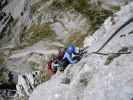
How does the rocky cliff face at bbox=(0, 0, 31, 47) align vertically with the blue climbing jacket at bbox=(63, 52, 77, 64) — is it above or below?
below

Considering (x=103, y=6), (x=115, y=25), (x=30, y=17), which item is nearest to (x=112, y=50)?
(x=115, y=25)

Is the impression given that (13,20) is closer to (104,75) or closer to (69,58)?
(69,58)

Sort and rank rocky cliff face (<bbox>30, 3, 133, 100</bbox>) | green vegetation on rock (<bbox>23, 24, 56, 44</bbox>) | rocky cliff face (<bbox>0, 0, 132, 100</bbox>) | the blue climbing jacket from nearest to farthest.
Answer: rocky cliff face (<bbox>30, 3, 133, 100</bbox>) < the blue climbing jacket < rocky cliff face (<bbox>0, 0, 132, 100</bbox>) < green vegetation on rock (<bbox>23, 24, 56, 44</bbox>)

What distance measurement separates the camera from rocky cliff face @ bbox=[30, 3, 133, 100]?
62.0ft

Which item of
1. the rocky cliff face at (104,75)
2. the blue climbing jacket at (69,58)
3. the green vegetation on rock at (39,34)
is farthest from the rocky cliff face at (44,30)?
the rocky cliff face at (104,75)

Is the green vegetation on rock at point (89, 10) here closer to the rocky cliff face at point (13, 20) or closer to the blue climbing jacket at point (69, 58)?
the rocky cliff face at point (13, 20)

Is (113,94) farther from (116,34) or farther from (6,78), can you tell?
(6,78)

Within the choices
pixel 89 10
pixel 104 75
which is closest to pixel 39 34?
pixel 89 10

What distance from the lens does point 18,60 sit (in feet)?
150

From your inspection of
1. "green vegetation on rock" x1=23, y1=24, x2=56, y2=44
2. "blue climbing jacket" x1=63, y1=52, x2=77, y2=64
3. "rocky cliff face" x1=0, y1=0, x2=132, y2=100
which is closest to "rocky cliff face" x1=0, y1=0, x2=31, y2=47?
"rocky cliff face" x1=0, y1=0, x2=132, y2=100

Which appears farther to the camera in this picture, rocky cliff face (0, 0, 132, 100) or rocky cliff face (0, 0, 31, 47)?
rocky cliff face (0, 0, 31, 47)

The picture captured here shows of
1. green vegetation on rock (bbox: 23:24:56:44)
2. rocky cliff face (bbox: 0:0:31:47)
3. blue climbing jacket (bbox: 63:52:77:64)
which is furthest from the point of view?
rocky cliff face (bbox: 0:0:31:47)

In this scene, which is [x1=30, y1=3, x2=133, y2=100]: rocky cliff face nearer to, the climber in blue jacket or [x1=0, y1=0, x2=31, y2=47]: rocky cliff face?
the climber in blue jacket

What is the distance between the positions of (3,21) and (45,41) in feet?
52.1
